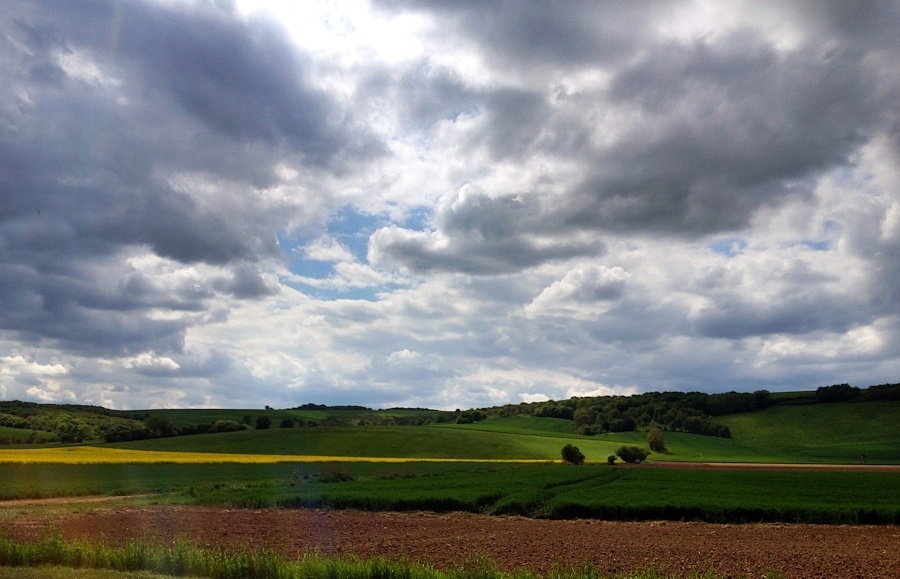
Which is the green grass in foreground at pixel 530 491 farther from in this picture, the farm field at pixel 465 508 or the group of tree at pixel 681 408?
the group of tree at pixel 681 408

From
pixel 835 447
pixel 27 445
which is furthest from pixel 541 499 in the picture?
pixel 835 447

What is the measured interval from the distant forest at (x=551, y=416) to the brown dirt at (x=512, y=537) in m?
94.5

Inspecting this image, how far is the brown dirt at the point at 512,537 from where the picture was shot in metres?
23.5

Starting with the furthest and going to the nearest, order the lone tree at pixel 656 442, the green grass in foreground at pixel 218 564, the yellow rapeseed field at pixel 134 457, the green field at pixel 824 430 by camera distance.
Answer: the lone tree at pixel 656 442 < the green field at pixel 824 430 < the yellow rapeseed field at pixel 134 457 < the green grass in foreground at pixel 218 564

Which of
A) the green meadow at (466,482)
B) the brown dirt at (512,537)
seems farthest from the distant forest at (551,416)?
the brown dirt at (512,537)

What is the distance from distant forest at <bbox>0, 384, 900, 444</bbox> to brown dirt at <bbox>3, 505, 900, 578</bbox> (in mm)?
94460

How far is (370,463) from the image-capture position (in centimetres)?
7931

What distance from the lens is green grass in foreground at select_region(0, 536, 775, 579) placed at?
17.4m

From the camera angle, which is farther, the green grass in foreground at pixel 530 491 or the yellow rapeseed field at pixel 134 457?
the yellow rapeseed field at pixel 134 457

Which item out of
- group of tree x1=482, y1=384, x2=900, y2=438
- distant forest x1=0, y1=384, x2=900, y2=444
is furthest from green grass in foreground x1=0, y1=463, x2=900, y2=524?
group of tree x1=482, y1=384, x2=900, y2=438

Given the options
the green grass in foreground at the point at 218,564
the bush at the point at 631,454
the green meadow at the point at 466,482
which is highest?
the green grass in foreground at the point at 218,564

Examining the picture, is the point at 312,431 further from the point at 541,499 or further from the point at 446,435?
the point at 541,499

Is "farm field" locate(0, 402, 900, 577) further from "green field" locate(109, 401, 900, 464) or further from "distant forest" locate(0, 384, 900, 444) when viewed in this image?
"distant forest" locate(0, 384, 900, 444)

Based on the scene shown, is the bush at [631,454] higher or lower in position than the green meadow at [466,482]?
lower
